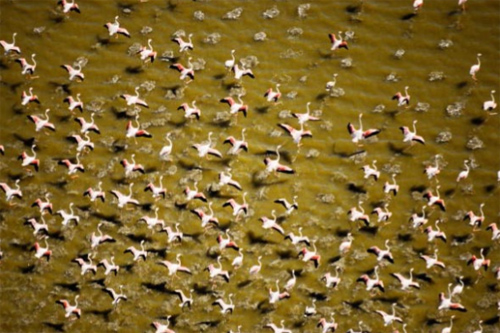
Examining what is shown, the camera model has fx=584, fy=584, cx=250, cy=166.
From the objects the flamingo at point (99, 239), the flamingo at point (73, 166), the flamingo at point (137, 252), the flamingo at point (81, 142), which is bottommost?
the flamingo at point (137, 252)

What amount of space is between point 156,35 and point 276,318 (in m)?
4.11

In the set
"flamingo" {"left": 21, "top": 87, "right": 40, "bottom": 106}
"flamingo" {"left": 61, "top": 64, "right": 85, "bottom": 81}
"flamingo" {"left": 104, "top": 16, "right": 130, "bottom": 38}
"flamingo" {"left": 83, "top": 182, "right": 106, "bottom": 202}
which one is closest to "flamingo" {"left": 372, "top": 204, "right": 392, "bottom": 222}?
"flamingo" {"left": 83, "top": 182, "right": 106, "bottom": 202}

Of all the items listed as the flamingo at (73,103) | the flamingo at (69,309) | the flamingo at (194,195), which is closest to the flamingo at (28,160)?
the flamingo at (73,103)

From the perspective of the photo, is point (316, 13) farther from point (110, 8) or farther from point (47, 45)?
point (47, 45)

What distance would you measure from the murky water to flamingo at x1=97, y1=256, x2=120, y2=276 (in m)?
0.11

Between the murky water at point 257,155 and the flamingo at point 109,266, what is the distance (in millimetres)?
107

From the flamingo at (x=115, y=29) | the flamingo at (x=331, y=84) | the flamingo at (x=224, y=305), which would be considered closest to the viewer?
A: the flamingo at (x=224, y=305)

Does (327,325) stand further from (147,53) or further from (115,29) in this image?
(115,29)

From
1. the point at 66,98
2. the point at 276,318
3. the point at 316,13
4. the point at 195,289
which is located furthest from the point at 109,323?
the point at 316,13

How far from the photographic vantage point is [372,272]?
24.2 feet

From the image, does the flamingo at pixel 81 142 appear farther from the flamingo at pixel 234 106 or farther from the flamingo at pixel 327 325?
the flamingo at pixel 327 325

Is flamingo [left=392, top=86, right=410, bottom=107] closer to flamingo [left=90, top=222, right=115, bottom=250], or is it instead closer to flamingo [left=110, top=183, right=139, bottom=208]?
flamingo [left=110, top=183, right=139, bottom=208]

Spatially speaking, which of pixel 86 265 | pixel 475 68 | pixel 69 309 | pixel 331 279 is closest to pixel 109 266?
pixel 86 265

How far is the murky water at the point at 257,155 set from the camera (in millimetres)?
7387
